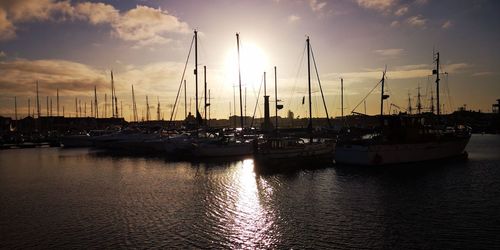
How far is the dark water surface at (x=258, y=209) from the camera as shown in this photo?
58.3 ft

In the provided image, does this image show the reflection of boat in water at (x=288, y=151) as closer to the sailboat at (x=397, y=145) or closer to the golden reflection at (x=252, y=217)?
the sailboat at (x=397, y=145)

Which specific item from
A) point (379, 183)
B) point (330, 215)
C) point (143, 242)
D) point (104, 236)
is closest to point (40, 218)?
point (104, 236)

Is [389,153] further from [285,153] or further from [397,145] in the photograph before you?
[285,153]

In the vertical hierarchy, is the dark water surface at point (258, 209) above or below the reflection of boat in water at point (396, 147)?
below

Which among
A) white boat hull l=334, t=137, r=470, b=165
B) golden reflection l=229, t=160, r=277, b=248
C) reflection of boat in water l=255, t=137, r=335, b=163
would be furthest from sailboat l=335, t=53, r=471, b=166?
golden reflection l=229, t=160, r=277, b=248

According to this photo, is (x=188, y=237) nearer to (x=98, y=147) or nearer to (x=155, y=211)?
(x=155, y=211)

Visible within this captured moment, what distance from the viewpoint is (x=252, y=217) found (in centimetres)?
2192

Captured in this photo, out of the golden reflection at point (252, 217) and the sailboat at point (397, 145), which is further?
the sailboat at point (397, 145)

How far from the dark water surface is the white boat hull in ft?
8.97

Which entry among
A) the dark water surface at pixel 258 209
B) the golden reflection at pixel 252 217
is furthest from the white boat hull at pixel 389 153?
the golden reflection at pixel 252 217

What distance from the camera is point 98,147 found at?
84.9m

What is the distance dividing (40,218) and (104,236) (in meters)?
6.49

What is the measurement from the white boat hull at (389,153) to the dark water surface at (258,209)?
273cm

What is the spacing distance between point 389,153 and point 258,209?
81.3 feet
